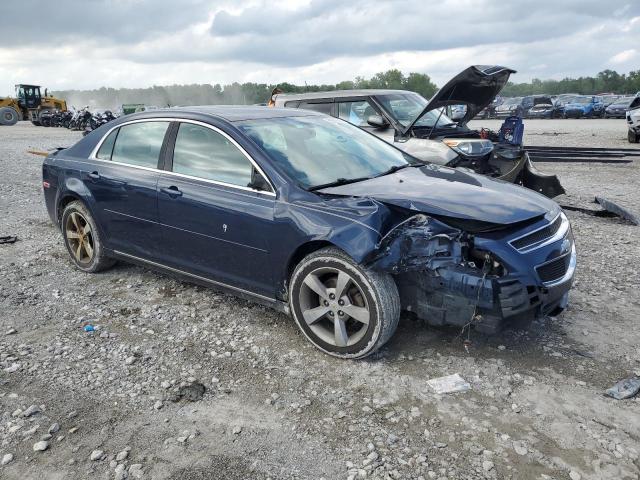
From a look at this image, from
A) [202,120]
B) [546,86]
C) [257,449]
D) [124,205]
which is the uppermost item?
[546,86]

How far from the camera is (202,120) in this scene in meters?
4.32

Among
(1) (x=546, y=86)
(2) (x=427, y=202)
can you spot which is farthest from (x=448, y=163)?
(1) (x=546, y=86)

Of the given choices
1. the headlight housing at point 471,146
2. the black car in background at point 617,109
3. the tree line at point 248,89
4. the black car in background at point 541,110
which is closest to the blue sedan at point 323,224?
the headlight housing at point 471,146

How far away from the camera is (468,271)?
10.9ft

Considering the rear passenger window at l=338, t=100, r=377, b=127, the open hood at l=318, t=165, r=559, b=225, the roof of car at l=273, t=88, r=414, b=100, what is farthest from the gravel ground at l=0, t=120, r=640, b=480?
the roof of car at l=273, t=88, r=414, b=100

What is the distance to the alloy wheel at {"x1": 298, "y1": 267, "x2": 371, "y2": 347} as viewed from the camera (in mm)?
3520

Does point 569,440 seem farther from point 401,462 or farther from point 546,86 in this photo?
point 546,86

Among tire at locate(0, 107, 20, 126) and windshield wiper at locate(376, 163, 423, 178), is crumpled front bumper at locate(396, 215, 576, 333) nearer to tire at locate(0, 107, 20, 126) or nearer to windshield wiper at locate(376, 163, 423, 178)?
windshield wiper at locate(376, 163, 423, 178)

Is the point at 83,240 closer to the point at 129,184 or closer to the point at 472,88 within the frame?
the point at 129,184

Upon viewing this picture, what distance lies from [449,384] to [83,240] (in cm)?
383

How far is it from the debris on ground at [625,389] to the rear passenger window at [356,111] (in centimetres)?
600

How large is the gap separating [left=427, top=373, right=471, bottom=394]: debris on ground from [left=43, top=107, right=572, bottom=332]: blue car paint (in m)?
0.60

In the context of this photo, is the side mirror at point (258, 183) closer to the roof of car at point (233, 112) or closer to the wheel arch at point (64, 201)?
the roof of car at point (233, 112)

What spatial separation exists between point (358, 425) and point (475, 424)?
64cm
